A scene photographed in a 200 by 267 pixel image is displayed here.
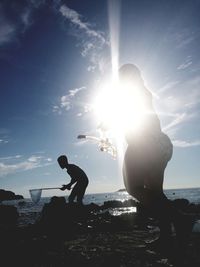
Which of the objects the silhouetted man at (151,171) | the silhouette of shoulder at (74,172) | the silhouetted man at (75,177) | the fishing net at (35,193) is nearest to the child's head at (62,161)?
the silhouetted man at (75,177)

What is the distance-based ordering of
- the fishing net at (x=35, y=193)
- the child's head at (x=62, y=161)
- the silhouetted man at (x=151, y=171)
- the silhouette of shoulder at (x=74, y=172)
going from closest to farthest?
1. the silhouetted man at (x=151, y=171)
2. the child's head at (x=62, y=161)
3. the silhouette of shoulder at (x=74, y=172)
4. the fishing net at (x=35, y=193)

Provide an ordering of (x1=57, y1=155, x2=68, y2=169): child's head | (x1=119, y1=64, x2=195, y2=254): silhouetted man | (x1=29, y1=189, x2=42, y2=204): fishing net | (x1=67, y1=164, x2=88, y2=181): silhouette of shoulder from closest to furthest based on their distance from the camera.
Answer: (x1=119, y1=64, x2=195, y2=254): silhouetted man → (x1=57, y1=155, x2=68, y2=169): child's head → (x1=67, y1=164, x2=88, y2=181): silhouette of shoulder → (x1=29, y1=189, x2=42, y2=204): fishing net

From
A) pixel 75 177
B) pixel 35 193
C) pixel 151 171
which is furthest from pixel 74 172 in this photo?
pixel 35 193

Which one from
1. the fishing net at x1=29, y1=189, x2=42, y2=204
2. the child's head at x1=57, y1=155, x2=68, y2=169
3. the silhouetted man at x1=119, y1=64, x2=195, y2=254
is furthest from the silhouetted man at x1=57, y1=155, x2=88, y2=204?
the fishing net at x1=29, y1=189, x2=42, y2=204

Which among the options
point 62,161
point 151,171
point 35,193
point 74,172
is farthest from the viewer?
point 35,193

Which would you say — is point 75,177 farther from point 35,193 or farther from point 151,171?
point 35,193

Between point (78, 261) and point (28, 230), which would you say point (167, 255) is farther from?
point (28, 230)

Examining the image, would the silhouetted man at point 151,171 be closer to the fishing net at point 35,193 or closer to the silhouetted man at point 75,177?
the silhouetted man at point 75,177

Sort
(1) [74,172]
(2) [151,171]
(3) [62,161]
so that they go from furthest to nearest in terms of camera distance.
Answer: (1) [74,172], (3) [62,161], (2) [151,171]

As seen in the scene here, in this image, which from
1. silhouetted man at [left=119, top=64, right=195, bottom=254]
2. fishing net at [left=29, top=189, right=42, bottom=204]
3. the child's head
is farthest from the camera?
fishing net at [left=29, top=189, right=42, bottom=204]

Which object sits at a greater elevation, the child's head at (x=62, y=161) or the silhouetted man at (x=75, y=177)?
the child's head at (x=62, y=161)

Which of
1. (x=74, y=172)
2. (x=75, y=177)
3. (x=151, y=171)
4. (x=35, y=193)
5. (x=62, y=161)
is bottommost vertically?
(x=151, y=171)

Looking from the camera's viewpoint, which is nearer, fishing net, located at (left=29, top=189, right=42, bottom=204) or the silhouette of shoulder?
the silhouette of shoulder

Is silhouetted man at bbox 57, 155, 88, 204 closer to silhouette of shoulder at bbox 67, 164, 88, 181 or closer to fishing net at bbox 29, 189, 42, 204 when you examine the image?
silhouette of shoulder at bbox 67, 164, 88, 181
